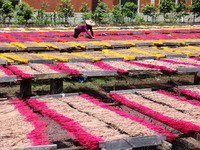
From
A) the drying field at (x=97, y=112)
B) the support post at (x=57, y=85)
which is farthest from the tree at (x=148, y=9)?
the support post at (x=57, y=85)

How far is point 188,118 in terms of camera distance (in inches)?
236

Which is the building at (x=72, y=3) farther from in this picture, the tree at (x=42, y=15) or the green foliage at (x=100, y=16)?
the green foliage at (x=100, y=16)

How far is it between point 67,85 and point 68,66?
304cm

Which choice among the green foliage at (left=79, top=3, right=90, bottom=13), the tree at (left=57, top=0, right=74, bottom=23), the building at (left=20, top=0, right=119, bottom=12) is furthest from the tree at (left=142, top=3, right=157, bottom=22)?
the tree at (left=57, top=0, right=74, bottom=23)

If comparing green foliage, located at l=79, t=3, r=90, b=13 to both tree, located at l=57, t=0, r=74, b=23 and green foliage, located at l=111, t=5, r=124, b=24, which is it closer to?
tree, located at l=57, t=0, r=74, b=23

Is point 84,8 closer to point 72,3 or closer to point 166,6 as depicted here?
point 72,3

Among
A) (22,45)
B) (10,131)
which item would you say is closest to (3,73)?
(10,131)

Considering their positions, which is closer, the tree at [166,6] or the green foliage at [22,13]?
the green foliage at [22,13]

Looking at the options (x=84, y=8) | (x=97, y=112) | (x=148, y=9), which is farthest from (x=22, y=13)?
(x=97, y=112)

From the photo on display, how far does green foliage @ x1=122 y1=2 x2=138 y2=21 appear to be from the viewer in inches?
1524

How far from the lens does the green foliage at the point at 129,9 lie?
38.7 meters

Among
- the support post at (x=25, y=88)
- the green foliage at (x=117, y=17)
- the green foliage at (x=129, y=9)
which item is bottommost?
the support post at (x=25, y=88)

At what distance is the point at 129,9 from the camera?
4009 centimetres

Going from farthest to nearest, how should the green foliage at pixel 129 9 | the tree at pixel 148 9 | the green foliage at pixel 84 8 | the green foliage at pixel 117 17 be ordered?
the tree at pixel 148 9 → the green foliage at pixel 84 8 → the green foliage at pixel 129 9 → the green foliage at pixel 117 17
